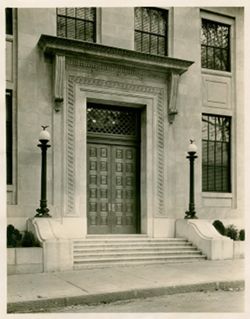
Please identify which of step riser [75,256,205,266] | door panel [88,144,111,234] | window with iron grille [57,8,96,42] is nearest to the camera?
step riser [75,256,205,266]

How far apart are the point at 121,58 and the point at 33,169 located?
427 centimetres

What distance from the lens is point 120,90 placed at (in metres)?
14.9

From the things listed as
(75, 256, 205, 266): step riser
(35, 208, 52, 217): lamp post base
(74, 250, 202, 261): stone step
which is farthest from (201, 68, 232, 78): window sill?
(35, 208, 52, 217): lamp post base

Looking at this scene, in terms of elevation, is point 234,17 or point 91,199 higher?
point 234,17

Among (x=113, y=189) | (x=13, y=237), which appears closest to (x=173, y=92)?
(x=113, y=189)

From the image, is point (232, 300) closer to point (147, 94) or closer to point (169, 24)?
point (147, 94)

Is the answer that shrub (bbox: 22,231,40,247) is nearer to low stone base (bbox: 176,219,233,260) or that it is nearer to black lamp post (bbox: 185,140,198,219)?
low stone base (bbox: 176,219,233,260)

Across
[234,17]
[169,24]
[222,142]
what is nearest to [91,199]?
[222,142]

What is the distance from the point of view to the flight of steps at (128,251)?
12.1 meters

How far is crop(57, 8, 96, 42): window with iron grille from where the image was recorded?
1440cm

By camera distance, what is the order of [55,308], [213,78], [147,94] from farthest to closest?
[213,78], [147,94], [55,308]

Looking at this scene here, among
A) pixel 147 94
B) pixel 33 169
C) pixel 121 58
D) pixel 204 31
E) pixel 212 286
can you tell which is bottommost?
pixel 212 286

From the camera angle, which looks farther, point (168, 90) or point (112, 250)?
point (168, 90)

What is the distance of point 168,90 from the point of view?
1563 cm
